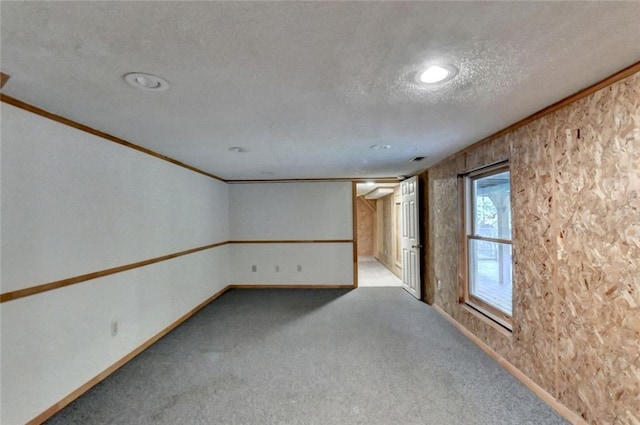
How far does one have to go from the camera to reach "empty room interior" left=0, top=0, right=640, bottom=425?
1.13m

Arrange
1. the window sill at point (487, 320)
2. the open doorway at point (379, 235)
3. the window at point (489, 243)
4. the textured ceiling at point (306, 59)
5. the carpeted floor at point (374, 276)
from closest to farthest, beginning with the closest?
the textured ceiling at point (306, 59) < the window sill at point (487, 320) < the window at point (489, 243) < the carpeted floor at point (374, 276) < the open doorway at point (379, 235)

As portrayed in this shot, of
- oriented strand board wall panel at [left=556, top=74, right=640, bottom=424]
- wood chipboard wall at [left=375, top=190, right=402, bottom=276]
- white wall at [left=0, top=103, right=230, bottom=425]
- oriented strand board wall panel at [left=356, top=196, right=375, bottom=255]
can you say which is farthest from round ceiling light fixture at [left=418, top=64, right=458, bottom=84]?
oriented strand board wall panel at [left=356, top=196, right=375, bottom=255]

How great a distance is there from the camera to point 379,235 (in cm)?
905

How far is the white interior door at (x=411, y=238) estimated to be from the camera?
14.8 ft

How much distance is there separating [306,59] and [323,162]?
2415 millimetres

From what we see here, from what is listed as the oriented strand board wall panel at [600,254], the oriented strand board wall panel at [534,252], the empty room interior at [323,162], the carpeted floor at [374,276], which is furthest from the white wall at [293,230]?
the oriented strand board wall panel at [600,254]

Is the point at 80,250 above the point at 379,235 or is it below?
above

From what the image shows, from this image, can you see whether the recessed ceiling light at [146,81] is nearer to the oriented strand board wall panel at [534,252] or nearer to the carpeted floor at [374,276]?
the oriented strand board wall panel at [534,252]

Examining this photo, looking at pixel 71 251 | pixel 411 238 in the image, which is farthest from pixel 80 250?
pixel 411 238

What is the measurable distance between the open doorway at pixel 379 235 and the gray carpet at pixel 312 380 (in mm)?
2497

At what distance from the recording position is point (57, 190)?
6.41ft

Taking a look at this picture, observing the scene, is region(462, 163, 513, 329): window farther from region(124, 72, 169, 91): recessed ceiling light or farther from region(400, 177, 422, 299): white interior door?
region(124, 72, 169, 91): recessed ceiling light

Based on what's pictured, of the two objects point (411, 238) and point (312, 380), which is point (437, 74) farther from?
point (411, 238)

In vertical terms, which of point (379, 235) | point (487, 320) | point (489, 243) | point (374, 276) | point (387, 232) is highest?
point (489, 243)
